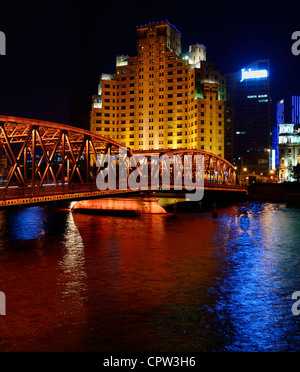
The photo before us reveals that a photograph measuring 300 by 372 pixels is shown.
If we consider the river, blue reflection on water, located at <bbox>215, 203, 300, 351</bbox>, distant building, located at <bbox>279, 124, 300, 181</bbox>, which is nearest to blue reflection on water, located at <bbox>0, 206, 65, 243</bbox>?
the river

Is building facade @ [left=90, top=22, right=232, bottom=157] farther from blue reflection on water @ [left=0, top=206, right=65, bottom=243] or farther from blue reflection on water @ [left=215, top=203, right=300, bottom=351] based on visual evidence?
blue reflection on water @ [left=215, top=203, right=300, bottom=351]

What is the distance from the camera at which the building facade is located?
136 meters

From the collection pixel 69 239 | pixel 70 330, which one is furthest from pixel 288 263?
pixel 69 239

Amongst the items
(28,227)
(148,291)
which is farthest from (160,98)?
(148,291)

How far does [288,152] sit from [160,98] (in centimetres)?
5341

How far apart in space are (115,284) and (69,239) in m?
16.2

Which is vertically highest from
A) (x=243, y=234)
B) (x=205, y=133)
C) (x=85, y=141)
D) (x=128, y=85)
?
(x=128, y=85)

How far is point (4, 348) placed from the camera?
12164mm

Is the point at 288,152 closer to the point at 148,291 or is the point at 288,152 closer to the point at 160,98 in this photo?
the point at 160,98

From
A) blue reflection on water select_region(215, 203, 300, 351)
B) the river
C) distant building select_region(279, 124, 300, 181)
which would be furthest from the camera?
distant building select_region(279, 124, 300, 181)

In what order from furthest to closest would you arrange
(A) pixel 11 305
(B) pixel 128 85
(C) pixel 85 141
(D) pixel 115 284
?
1. (B) pixel 128 85
2. (C) pixel 85 141
3. (D) pixel 115 284
4. (A) pixel 11 305

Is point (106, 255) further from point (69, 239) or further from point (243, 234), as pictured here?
point (243, 234)

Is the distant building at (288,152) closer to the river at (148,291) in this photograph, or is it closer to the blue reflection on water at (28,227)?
the blue reflection on water at (28,227)

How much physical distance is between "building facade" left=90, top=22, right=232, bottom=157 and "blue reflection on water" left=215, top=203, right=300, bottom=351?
103 metres
